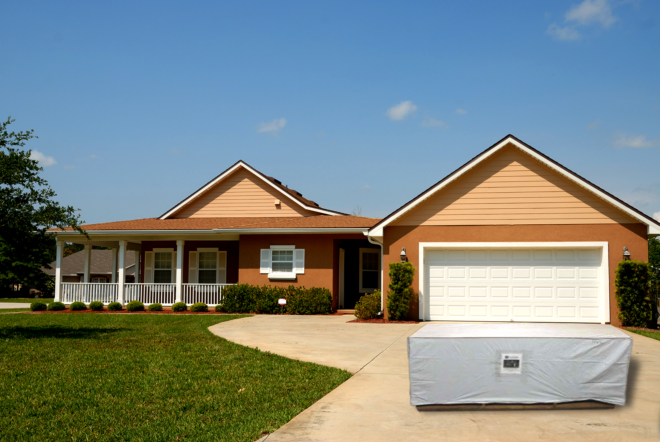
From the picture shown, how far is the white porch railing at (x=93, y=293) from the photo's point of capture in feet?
74.6

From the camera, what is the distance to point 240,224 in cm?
2177

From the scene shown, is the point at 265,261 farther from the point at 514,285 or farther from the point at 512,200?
the point at 512,200

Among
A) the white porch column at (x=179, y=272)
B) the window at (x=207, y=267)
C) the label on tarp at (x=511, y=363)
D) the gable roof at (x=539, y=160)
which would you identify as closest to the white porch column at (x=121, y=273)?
the white porch column at (x=179, y=272)

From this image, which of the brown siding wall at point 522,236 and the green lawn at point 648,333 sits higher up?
the brown siding wall at point 522,236

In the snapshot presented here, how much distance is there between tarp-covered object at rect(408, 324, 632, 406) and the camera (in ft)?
20.1

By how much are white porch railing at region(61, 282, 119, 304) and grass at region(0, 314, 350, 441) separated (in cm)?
1077

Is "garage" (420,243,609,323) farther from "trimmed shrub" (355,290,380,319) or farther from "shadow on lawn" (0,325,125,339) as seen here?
"shadow on lawn" (0,325,125,339)

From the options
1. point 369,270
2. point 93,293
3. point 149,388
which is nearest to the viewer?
point 149,388

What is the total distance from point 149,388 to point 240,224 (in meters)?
14.6

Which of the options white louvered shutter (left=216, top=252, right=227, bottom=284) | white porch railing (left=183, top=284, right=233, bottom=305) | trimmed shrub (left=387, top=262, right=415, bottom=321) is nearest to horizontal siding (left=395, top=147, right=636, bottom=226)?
trimmed shrub (left=387, top=262, right=415, bottom=321)

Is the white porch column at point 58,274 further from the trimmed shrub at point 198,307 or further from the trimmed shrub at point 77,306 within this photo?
the trimmed shrub at point 198,307

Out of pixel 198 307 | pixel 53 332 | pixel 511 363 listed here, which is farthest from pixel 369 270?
pixel 511 363

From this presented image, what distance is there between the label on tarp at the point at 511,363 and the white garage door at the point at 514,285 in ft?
34.1

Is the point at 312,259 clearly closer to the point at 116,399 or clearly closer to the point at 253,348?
the point at 253,348
